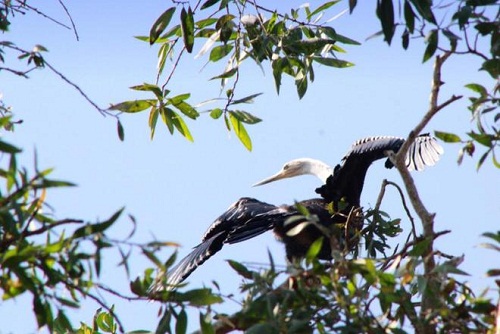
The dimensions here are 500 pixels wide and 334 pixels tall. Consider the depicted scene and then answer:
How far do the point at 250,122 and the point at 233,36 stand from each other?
37cm

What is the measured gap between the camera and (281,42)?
132 inches

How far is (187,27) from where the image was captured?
129 inches

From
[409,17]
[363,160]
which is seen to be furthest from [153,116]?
[409,17]

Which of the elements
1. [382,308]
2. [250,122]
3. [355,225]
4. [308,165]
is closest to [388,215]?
[355,225]

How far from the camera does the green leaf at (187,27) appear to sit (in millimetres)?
3229

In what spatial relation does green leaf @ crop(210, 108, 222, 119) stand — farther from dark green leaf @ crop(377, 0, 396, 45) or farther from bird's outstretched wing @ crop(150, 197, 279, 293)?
dark green leaf @ crop(377, 0, 396, 45)

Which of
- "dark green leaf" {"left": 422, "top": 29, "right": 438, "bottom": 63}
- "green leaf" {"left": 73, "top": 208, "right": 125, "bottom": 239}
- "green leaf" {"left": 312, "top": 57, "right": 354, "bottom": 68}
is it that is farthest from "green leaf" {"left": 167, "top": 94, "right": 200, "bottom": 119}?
"green leaf" {"left": 73, "top": 208, "right": 125, "bottom": 239}

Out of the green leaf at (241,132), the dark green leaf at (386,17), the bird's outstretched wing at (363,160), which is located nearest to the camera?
the dark green leaf at (386,17)

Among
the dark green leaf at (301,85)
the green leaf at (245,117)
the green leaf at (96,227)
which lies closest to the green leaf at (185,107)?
the green leaf at (245,117)

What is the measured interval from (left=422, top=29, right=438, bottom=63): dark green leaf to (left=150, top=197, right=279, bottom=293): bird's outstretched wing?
1.51 meters

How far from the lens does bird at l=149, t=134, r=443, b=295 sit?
386cm

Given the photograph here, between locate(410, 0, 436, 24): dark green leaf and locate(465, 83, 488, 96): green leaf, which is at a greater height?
locate(410, 0, 436, 24): dark green leaf

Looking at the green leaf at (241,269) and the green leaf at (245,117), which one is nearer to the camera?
the green leaf at (241,269)

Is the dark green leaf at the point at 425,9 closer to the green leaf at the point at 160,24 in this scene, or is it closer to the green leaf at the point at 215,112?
the green leaf at the point at 160,24
